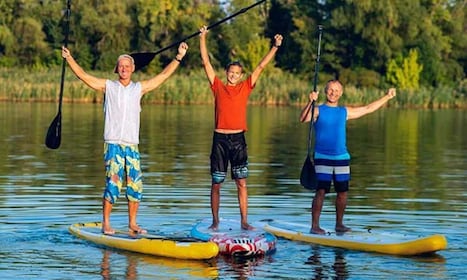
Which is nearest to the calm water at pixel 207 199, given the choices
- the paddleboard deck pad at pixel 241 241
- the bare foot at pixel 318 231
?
the paddleboard deck pad at pixel 241 241

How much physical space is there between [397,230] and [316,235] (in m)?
1.61

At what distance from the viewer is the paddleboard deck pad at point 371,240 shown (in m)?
12.3

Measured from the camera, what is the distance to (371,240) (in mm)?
12695

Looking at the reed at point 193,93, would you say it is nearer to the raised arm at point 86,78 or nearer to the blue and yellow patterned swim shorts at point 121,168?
the raised arm at point 86,78

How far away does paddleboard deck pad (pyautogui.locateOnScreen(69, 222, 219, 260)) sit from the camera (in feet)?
39.3

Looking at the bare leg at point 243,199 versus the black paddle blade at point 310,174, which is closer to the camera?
the bare leg at point 243,199

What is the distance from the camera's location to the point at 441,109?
6228cm

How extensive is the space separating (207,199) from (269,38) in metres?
69.1

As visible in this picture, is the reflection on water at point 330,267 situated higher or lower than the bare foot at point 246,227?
lower

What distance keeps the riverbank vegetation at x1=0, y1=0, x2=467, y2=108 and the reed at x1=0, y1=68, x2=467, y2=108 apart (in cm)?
883

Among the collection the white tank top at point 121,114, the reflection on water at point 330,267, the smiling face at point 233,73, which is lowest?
the reflection on water at point 330,267

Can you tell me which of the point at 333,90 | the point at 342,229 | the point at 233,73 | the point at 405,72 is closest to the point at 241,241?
the point at 342,229

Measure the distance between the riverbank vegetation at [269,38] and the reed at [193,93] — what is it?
8832mm

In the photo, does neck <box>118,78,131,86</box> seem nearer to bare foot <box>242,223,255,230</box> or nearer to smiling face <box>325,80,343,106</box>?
bare foot <box>242,223,255,230</box>
